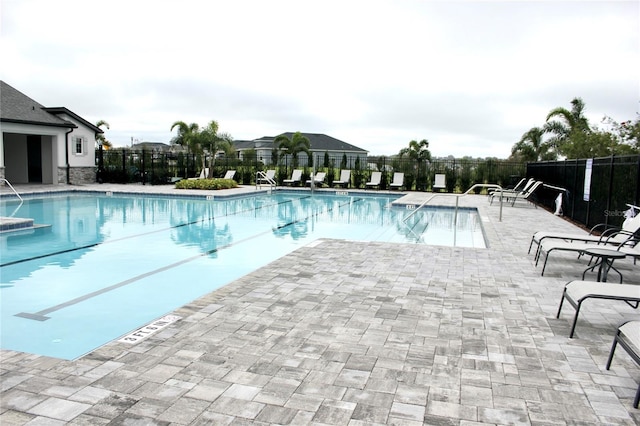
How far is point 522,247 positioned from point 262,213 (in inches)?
327

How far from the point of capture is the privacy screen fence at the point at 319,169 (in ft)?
74.5

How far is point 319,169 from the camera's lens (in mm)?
25141

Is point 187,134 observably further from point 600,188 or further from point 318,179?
point 600,188

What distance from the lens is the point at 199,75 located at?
18.4 metres

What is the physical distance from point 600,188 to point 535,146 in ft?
63.2

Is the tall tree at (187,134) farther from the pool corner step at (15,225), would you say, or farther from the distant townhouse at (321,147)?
the distant townhouse at (321,147)

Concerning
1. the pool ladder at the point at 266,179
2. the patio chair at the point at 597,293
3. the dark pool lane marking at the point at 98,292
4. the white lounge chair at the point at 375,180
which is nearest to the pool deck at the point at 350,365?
the patio chair at the point at 597,293

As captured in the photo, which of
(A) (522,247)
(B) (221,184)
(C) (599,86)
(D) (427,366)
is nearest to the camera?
(D) (427,366)

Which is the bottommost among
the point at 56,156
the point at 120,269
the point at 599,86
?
the point at 120,269

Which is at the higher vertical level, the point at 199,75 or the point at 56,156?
the point at 199,75

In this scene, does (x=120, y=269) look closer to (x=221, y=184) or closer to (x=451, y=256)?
(x=451, y=256)

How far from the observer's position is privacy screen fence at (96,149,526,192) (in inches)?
894

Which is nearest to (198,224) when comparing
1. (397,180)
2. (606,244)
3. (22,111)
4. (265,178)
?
(606,244)

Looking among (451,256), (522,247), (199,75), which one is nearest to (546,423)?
(451,256)
